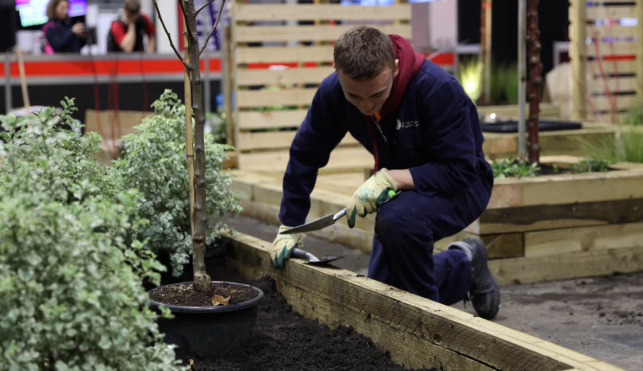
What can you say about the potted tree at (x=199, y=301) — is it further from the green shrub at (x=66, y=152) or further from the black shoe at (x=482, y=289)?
the black shoe at (x=482, y=289)

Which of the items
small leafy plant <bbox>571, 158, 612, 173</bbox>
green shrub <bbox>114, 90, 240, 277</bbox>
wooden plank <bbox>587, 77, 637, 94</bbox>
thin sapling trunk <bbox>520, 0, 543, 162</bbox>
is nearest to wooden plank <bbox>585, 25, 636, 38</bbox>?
wooden plank <bbox>587, 77, 637, 94</bbox>

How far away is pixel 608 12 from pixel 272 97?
408 centimetres

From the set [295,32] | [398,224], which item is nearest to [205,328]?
[398,224]

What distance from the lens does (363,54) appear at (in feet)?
8.13

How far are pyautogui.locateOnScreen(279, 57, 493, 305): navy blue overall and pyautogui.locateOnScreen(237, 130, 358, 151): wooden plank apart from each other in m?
3.63

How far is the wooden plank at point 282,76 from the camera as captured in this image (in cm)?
659

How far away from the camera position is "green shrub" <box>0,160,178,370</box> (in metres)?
1.44

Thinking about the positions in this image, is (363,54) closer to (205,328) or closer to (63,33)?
(205,328)

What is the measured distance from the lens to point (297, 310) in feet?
9.68

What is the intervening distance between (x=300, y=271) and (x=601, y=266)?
1.98m

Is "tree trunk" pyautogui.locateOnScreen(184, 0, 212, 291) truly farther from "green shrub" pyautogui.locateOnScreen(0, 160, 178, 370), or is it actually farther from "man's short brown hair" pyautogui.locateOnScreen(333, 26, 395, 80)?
"green shrub" pyautogui.locateOnScreen(0, 160, 178, 370)

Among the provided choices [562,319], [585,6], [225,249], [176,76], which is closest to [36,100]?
[176,76]

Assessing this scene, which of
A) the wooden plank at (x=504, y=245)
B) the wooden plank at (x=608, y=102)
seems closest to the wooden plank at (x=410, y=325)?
the wooden plank at (x=504, y=245)

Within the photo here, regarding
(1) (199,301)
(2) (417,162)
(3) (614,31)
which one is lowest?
(1) (199,301)
